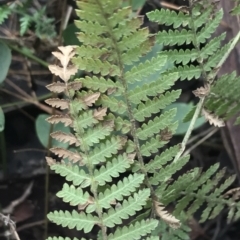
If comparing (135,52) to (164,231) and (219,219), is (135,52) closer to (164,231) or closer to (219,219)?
(164,231)

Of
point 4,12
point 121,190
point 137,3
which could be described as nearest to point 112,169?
point 121,190

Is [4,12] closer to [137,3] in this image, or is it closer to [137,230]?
[137,3]

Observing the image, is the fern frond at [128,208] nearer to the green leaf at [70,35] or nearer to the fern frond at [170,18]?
the fern frond at [170,18]

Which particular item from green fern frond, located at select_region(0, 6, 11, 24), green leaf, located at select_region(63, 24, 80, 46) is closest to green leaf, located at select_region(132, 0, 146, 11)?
green leaf, located at select_region(63, 24, 80, 46)

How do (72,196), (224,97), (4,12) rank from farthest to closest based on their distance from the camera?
(4,12)
(224,97)
(72,196)

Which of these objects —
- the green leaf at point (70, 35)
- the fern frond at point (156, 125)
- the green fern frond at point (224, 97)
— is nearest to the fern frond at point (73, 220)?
the fern frond at point (156, 125)

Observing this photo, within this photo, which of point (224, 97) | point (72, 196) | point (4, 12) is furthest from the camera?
point (4, 12)

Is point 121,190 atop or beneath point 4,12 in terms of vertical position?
beneath

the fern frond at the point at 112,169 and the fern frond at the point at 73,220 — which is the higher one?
the fern frond at the point at 112,169

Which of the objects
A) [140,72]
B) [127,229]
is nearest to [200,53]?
[140,72]

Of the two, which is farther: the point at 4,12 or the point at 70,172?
the point at 4,12

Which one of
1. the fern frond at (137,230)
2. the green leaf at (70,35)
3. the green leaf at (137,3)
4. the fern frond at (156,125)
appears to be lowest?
the fern frond at (137,230)

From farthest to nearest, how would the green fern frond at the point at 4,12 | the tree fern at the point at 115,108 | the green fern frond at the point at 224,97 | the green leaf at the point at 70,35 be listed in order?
the green leaf at the point at 70,35
the green fern frond at the point at 4,12
the green fern frond at the point at 224,97
the tree fern at the point at 115,108
